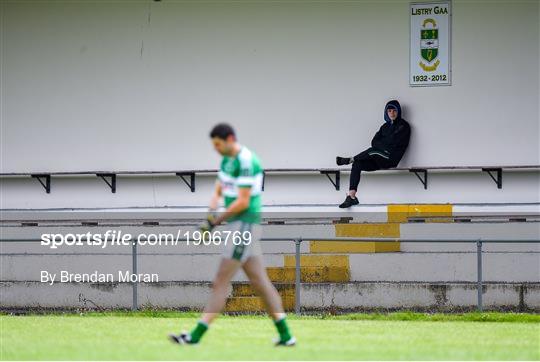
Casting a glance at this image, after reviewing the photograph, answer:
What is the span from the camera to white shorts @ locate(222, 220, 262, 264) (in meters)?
11.2

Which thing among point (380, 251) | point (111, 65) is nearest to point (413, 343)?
point (380, 251)

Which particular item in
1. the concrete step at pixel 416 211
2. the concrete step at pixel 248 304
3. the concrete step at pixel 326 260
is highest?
the concrete step at pixel 416 211

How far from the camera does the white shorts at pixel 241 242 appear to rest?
Answer: 11227 millimetres

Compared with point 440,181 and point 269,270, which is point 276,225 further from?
point 440,181

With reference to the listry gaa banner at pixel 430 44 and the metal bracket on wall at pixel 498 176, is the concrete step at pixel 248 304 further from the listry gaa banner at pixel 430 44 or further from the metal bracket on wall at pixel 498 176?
the listry gaa banner at pixel 430 44

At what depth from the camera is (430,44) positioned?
18.9m

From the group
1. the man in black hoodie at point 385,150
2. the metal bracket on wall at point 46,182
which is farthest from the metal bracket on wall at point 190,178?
the man in black hoodie at point 385,150

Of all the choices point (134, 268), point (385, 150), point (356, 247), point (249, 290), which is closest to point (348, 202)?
point (356, 247)

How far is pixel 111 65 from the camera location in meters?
20.2

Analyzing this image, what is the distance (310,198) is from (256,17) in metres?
2.70

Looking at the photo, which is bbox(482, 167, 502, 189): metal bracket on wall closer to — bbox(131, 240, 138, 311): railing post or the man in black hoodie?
the man in black hoodie

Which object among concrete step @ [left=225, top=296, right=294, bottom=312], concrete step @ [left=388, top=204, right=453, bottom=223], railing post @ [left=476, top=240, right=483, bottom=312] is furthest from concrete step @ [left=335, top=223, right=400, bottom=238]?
railing post @ [left=476, top=240, right=483, bottom=312]

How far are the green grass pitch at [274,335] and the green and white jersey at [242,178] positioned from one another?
3.76 ft

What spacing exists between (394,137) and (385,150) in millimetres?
217
